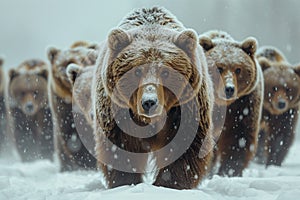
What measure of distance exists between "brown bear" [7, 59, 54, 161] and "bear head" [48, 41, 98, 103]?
1.60m

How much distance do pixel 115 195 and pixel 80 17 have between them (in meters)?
45.0

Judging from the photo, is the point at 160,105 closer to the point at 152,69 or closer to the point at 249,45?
the point at 152,69

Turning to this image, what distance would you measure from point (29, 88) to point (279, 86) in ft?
15.0

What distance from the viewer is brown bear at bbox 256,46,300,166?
363 inches

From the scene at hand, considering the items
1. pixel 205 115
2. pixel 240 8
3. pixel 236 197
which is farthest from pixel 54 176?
pixel 240 8

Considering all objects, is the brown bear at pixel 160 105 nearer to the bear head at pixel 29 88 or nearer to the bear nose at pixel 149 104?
the bear nose at pixel 149 104

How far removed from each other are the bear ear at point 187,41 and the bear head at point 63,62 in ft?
13.0

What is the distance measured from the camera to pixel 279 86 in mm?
9289

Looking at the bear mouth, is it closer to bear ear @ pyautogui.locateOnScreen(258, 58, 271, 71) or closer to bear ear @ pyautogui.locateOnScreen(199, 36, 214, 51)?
bear ear @ pyautogui.locateOnScreen(199, 36, 214, 51)

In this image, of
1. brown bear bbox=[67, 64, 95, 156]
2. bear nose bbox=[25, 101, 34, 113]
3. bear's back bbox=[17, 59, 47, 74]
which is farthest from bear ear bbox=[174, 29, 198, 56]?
bear's back bbox=[17, 59, 47, 74]

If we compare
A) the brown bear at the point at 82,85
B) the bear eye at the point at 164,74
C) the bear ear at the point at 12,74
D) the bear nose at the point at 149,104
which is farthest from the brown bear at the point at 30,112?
the bear nose at the point at 149,104

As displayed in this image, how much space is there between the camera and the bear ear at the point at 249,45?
701 cm

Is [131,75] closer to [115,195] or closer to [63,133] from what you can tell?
[115,195]

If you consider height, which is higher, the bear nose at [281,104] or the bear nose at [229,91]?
the bear nose at [229,91]
